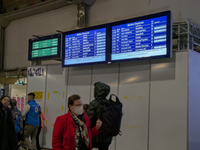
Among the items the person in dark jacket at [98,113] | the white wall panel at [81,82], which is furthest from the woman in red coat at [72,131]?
the white wall panel at [81,82]

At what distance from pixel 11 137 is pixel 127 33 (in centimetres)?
376

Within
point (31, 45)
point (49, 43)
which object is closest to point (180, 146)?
point (49, 43)

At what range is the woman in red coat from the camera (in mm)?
2826

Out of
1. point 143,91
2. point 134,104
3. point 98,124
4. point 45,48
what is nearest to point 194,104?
point 143,91

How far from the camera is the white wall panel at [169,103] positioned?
16.7ft

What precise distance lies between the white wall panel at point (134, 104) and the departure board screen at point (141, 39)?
14.3 inches

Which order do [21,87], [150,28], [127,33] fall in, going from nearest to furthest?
[150,28], [127,33], [21,87]

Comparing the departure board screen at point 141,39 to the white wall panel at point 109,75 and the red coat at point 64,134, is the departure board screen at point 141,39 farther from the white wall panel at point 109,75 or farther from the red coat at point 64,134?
the red coat at point 64,134

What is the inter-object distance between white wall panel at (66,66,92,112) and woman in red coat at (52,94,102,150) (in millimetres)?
3703

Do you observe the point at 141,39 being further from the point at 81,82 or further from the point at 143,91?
the point at 81,82

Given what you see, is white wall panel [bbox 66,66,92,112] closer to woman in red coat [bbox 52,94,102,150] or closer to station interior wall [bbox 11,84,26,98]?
woman in red coat [bbox 52,94,102,150]

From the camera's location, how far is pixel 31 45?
795 centimetres

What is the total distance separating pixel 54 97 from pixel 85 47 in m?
1.97

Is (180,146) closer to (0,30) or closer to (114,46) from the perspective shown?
(114,46)
